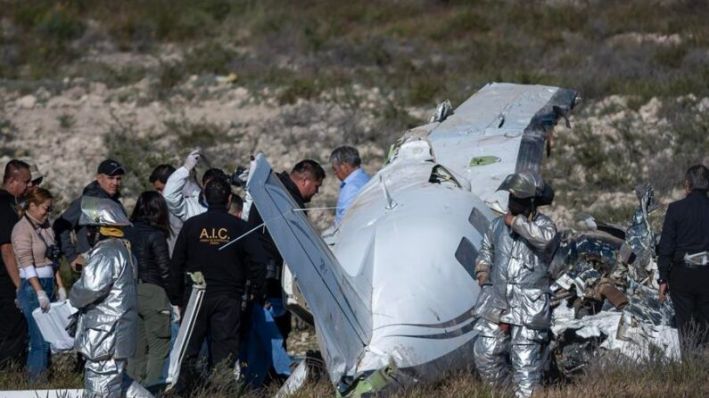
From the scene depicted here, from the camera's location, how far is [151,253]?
1052 cm

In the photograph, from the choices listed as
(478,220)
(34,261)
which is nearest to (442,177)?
(478,220)

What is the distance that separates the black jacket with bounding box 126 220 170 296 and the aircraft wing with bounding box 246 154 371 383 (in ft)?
6.21

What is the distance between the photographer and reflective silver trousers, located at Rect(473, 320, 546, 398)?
9.20 meters

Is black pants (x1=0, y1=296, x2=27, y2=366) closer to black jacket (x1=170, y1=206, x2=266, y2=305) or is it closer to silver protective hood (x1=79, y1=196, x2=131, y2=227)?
black jacket (x1=170, y1=206, x2=266, y2=305)

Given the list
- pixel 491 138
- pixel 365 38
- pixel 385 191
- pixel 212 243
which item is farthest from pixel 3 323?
pixel 365 38

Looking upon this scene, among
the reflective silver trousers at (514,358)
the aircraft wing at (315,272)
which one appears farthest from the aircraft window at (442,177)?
the aircraft wing at (315,272)

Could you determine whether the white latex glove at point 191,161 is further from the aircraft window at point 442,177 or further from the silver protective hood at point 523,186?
the silver protective hood at point 523,186

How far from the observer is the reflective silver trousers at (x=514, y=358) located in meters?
9.20

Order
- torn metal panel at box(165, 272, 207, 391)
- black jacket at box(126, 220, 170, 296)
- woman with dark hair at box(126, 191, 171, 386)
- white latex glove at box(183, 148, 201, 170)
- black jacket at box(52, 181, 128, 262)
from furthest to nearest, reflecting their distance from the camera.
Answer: white latex glove at box(183, 148, 201, 170) → black jacket at box(52, 181, 128, 262) → black jacket at box(126, 220, 170, 296) → woman with dark hair at box(126, 191, 171, 386) → torn metal panel at box(165, 272, 207, 391)

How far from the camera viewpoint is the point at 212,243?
34.0 feet

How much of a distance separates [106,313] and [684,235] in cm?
505

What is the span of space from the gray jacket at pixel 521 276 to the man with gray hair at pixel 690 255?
7.81ft

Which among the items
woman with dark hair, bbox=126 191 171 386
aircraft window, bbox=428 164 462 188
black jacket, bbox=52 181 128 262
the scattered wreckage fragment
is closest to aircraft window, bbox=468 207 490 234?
aircraft window, bbox=428 164 462 188

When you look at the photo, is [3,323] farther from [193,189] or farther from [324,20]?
[324,20]
